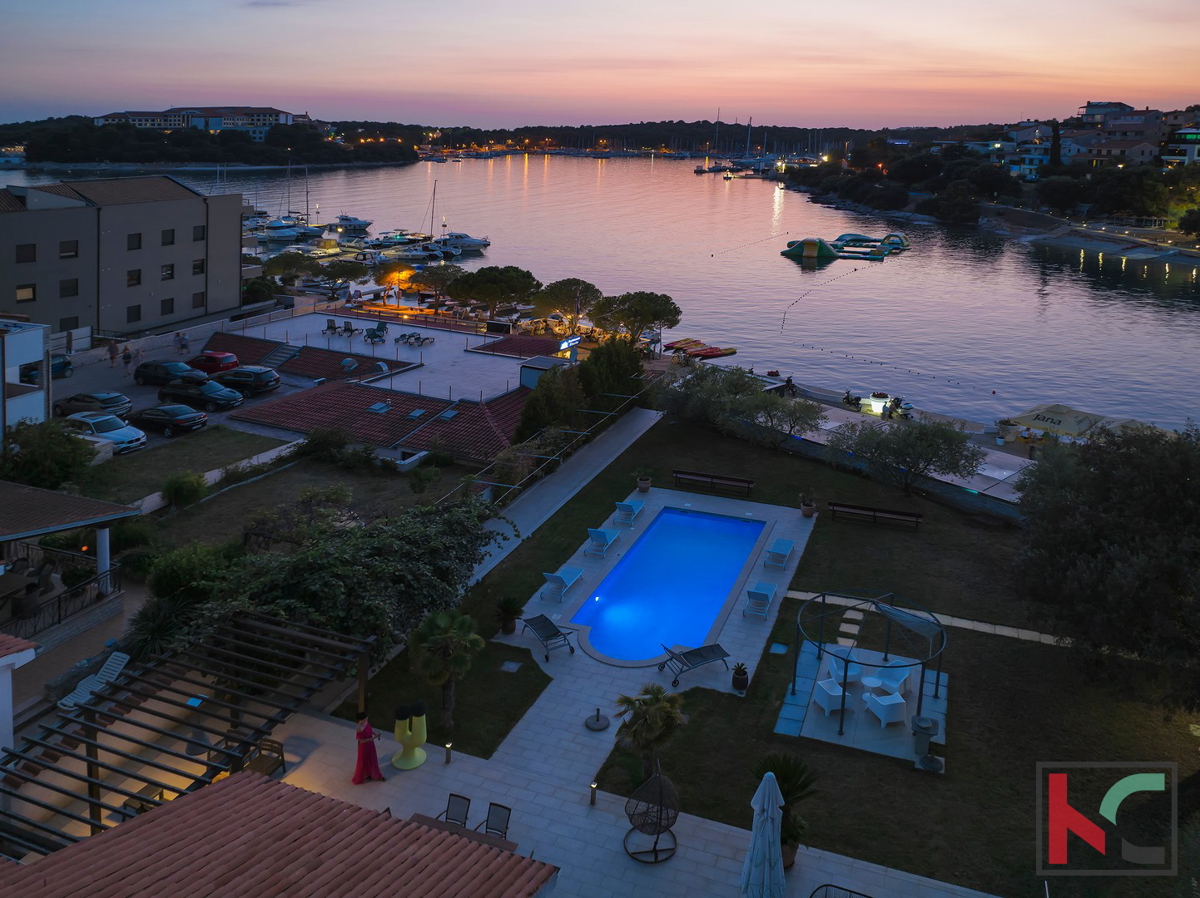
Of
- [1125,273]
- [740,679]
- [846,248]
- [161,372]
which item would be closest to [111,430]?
[161,372]

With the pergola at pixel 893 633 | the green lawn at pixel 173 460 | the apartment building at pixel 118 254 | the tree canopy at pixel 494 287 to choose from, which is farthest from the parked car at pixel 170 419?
the tree canopy at pixel 494 287

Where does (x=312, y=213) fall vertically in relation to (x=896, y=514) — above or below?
above

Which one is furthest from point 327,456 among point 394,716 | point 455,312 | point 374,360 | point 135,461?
point 455,312

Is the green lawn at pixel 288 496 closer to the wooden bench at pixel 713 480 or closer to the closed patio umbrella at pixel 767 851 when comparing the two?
the wooden bench at pixel 713 480

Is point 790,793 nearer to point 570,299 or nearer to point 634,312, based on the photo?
point 634,312

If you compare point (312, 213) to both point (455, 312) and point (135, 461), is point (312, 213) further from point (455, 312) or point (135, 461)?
point (135, 461)
